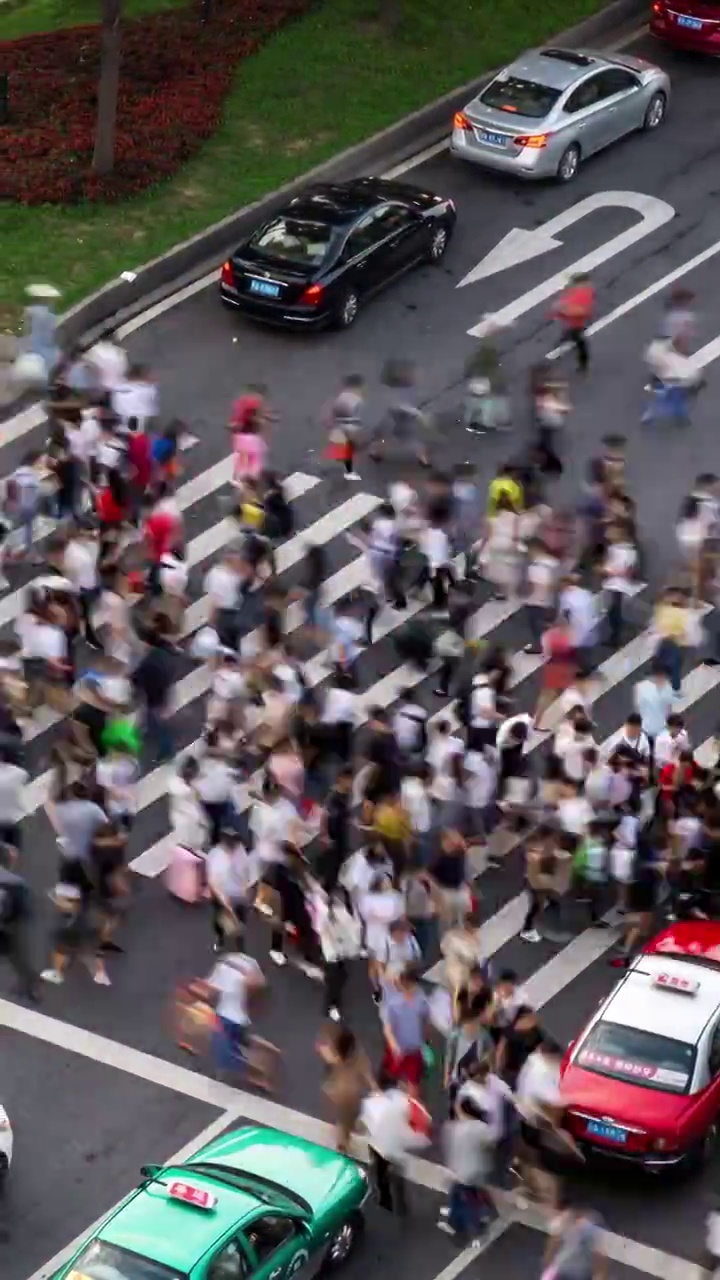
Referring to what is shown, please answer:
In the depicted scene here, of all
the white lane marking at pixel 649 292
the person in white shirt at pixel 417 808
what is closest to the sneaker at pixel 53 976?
the person in white shirt at pixel 417 808

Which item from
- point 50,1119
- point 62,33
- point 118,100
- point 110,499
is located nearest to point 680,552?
point 110,499

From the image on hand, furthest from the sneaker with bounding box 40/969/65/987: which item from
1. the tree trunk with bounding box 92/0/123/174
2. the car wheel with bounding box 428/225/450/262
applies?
the tree trunk with bounding box 92/0/123/174

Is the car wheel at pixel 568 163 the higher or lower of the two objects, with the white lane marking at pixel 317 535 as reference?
higher

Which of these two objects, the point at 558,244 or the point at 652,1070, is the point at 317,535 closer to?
the point at 558,244

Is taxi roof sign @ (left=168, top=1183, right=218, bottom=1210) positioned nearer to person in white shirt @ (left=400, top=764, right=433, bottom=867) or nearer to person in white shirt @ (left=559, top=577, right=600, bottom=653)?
person in white shirt @ (left=400, top=764, right=433, bottom=867)

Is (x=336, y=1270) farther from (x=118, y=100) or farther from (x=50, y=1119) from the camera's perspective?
(x=118, y=100)

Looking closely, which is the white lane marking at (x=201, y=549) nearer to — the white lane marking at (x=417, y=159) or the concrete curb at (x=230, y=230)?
the concrete curb at (x=230, y=230)

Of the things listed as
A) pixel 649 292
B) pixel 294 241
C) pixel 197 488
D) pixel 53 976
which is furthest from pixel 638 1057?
pixel 649 292
